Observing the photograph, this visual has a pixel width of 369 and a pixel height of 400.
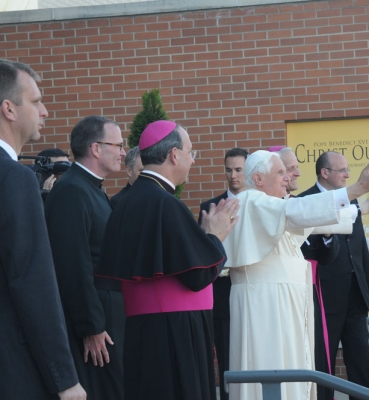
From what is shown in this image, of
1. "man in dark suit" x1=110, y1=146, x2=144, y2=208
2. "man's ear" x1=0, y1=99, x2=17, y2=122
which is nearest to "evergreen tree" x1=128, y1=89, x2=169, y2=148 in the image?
"man in dark suit" x1=110, y1=146, x2=144, y2=208

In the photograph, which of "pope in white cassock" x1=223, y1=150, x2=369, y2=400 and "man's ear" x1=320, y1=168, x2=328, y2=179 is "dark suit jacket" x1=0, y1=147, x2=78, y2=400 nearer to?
"pope in white cassock" x1=223, y1=150, x2=369, y2=400

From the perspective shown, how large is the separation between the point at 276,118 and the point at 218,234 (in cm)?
429

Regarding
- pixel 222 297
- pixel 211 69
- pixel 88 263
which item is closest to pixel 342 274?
pixel 222 297

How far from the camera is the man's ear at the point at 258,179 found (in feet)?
18.4

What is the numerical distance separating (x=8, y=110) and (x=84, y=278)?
1.62m

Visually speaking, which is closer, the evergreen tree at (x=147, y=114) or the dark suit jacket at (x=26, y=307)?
the dark suit jacket at (x=26, y=307)

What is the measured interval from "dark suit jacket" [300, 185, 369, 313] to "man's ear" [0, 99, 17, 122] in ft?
14.4

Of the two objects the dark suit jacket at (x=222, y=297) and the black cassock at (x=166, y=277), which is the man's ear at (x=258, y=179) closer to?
the black cassock at (x=166, y=277)

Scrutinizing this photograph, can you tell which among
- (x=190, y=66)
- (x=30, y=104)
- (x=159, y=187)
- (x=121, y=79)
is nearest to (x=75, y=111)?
(x=121, y=79)

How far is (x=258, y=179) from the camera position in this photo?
5613 millimetres

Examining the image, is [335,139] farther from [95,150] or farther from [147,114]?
[95,150]

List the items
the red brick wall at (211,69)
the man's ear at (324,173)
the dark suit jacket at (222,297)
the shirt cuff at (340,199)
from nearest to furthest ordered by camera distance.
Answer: the shirt cuff at (340,199) → the dark suit jacket at (222,297) → the man's ear at (324,173) → the red brick wall at (211,69)

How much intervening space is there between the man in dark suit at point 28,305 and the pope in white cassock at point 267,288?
2483mm

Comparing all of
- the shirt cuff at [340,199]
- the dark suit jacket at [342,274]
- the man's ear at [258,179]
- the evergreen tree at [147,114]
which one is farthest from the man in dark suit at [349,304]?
the shirt cuff at [340,199]
